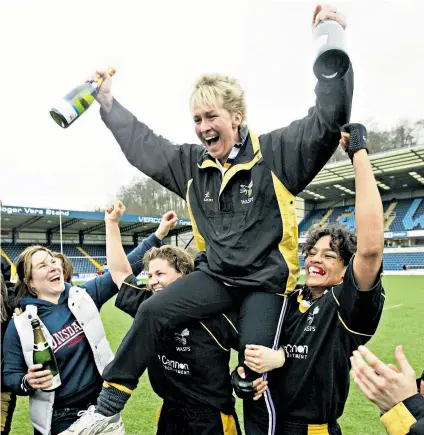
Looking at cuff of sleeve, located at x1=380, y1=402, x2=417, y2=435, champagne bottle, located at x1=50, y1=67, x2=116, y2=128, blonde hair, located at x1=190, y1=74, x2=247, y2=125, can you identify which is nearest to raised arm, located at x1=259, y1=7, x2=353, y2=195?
blonde hair, located at x1=190, y1=74, x2=247, y2=125

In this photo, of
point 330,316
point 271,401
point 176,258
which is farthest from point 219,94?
point 271,401

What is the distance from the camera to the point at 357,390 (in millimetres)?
5086

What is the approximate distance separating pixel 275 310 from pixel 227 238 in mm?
387

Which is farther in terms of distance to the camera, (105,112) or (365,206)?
(105,112)

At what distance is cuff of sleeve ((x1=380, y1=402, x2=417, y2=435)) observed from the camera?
129 cm

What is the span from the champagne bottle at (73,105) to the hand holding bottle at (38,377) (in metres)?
1.31

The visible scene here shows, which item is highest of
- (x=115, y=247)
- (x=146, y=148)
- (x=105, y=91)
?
(x=105, y=91)

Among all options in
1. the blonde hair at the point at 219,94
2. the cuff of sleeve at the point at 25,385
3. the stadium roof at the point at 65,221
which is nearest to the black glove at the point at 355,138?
the blonde hair at the point at 219,94

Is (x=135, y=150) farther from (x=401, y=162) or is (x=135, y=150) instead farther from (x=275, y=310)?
(x=401, y=162)

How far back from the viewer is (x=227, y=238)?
2018 mm

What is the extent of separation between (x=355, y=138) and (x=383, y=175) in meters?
32.5

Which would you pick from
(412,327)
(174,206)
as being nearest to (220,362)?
Result: (412,327)

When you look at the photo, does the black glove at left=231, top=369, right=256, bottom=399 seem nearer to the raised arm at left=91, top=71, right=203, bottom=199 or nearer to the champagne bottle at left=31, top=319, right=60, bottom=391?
the raised arm at left=91, top=71, right=203, bottom=199

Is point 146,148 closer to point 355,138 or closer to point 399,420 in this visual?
point 355,138
